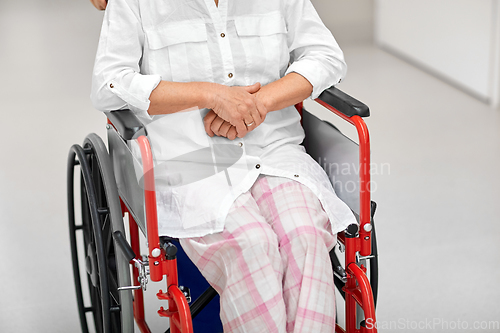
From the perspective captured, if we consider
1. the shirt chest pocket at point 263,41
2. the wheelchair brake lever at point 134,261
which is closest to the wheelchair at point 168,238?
the wheelchair brake lever at point 134,261

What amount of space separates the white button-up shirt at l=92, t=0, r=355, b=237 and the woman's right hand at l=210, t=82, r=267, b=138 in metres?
0.07

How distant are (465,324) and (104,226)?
1286 millimetres

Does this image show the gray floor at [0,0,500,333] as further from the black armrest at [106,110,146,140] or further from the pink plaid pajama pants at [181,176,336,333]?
the black armrest at [106,110,146,140]

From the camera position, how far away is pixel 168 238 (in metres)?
1.53

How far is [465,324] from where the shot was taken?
2.12 m

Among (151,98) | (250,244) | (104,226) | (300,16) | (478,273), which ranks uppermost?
(300,16)

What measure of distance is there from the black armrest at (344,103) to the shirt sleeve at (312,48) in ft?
0.11

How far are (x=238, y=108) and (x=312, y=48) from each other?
0.35m

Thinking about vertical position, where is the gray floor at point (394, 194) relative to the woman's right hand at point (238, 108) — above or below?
below

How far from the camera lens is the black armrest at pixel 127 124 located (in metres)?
1.42

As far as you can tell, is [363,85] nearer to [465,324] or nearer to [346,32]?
[346,32]

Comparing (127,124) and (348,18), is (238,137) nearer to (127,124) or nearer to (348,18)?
(127,124)

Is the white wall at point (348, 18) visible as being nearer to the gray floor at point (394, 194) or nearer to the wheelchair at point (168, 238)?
the gray floor at point (394, 194)

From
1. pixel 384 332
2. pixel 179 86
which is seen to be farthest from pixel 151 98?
pixel 384 332
